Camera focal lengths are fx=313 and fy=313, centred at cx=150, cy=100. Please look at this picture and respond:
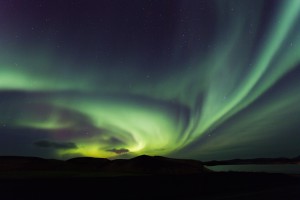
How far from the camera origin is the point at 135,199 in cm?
3950

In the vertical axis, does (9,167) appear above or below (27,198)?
above

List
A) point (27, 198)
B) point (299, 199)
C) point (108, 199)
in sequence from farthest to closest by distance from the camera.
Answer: point (27, 198) < point (108, 199) < point (299, 199)

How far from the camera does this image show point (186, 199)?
3716 centimetres

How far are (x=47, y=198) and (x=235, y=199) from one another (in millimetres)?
24752

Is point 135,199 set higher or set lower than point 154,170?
lower

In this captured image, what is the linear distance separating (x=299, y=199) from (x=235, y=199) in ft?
22.9

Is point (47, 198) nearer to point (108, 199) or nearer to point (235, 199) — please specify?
point (108, 199)

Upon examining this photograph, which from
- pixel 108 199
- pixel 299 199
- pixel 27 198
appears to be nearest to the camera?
pixel 299 199

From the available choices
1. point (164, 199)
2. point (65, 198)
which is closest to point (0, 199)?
point (65, 198)

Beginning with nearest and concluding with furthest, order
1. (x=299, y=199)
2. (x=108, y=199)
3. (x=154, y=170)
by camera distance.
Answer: (x=299, y=199) < (x=108, y=199) < (x=154, y=170)

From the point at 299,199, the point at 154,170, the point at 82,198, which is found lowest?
the point at 299,199

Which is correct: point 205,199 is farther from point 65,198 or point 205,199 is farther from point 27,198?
point 27,198

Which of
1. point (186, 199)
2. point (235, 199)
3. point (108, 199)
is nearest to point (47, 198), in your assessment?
point (108, 199)

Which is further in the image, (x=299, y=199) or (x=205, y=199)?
(x=205, y=199)
